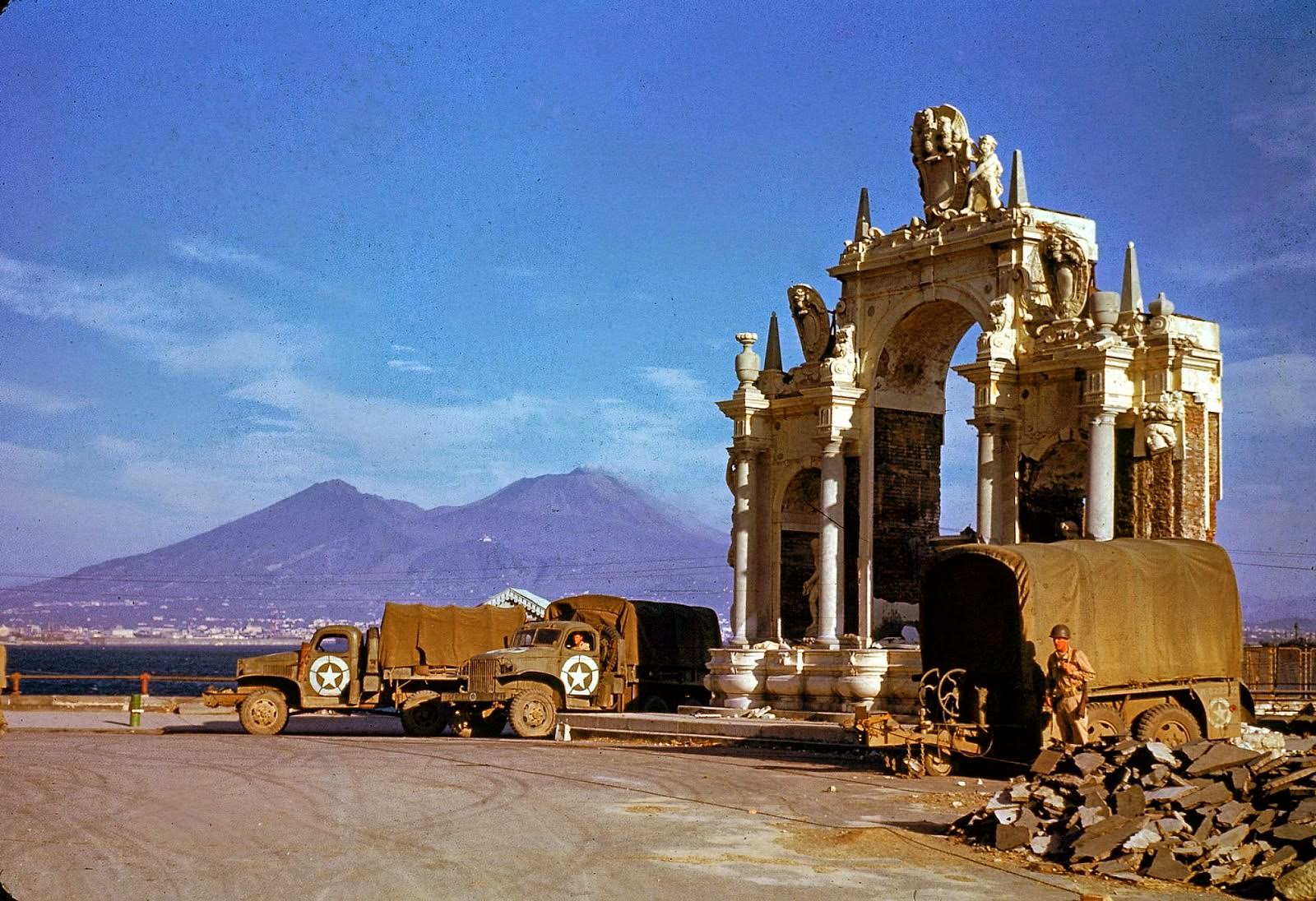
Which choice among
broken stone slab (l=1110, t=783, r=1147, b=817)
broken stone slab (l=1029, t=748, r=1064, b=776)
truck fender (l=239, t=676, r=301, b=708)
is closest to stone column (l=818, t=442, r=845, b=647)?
truck fender (l=239, t=676, r=301, b=708)

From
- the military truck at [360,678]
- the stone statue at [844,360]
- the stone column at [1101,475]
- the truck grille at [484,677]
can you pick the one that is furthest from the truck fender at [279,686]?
the stone column at [1101,475]

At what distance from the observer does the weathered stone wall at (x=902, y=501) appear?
111ft

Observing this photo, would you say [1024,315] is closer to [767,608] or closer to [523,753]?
[767,608]

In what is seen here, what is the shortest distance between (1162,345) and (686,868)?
16.9m

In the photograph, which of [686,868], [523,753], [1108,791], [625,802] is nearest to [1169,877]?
[1108,791]

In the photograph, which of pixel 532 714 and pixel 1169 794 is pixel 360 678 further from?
pixel 1169 794

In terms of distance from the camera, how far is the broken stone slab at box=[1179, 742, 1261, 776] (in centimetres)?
1541

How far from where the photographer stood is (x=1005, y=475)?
30.6 m

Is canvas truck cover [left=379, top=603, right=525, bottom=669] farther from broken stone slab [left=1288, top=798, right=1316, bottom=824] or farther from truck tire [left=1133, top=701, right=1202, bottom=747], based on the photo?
broken stone slab [left=1288, top=798, right=1316, bottom=824]

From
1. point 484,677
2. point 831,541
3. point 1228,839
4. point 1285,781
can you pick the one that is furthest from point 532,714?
point 1228,839

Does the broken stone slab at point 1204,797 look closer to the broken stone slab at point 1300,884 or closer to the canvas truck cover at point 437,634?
the broken stone slab at point 1300,884

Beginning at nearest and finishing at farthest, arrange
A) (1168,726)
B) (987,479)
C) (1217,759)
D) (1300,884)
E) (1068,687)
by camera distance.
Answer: (1300,884) < (1217,759) < (1068,687) < (1168,726) < (987,479)

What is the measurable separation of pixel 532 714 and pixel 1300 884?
2040 centimetres

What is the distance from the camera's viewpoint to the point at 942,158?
108ft
